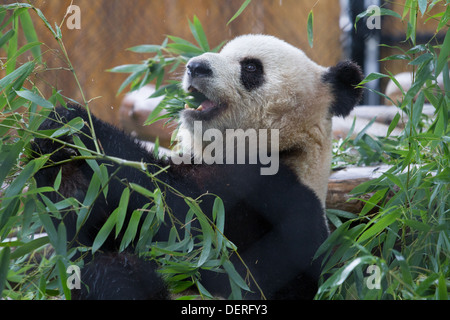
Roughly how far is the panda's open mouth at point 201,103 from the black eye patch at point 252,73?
4.6 inches

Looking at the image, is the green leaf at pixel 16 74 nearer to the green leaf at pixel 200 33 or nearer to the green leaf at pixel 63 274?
the green leaf at pixel 63 274

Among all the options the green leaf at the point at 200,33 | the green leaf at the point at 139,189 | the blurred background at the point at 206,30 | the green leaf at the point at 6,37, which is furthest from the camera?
the blurred background at the point at 206,30

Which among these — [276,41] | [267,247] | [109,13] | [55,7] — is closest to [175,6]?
[109,13]

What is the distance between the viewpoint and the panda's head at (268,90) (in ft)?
5.34

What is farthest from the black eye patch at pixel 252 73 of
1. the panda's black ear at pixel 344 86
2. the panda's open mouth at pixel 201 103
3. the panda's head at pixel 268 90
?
the panda's black ear at pixel 344 86

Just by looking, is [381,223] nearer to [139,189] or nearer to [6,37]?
[139,189]

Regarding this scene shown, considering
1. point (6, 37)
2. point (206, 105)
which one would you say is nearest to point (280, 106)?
point (206, 105)

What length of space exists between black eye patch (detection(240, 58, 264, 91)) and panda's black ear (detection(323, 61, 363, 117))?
235mm

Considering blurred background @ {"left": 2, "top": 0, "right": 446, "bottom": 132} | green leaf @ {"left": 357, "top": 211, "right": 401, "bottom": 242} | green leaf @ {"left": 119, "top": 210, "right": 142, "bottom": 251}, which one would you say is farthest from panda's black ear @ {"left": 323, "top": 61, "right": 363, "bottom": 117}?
blurred background @ {"left": 2, "top": 0, "right": 446, "bottom": 132}

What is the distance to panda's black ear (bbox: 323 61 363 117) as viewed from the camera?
5.69 feet

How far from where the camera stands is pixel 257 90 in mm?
1682

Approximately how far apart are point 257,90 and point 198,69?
22 cm

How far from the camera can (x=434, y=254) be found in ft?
4.64
